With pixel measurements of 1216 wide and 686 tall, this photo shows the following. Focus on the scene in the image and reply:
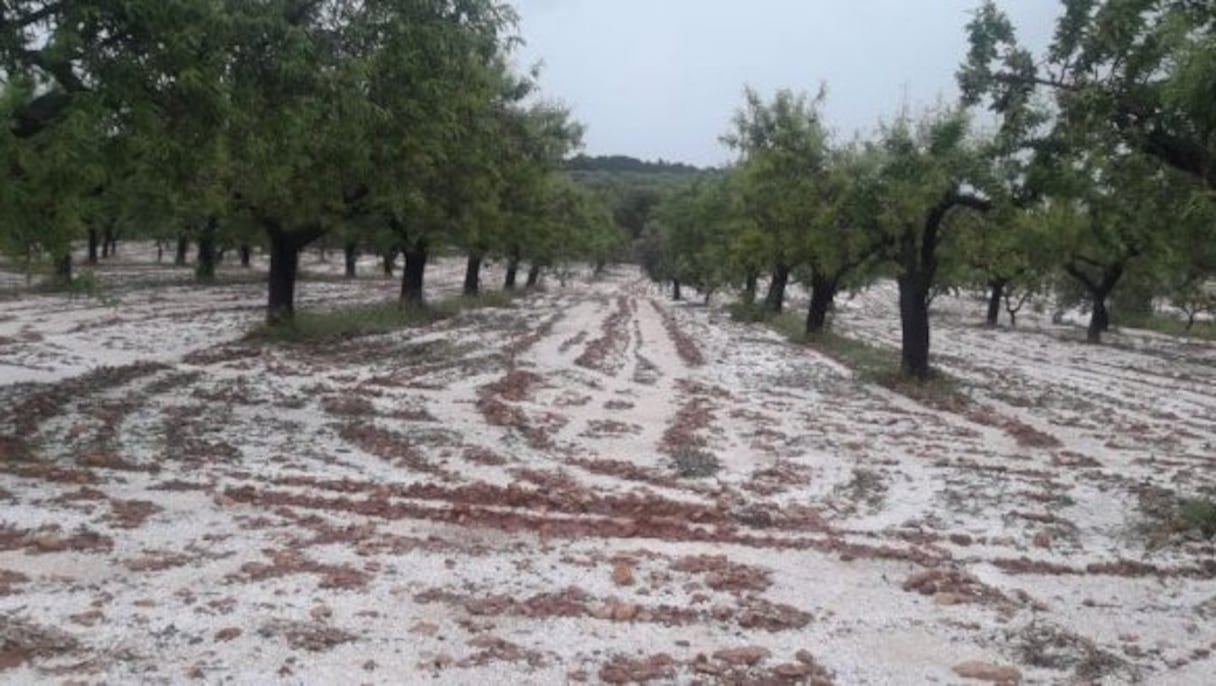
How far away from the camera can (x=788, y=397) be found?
1991cm

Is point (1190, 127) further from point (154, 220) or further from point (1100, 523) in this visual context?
point (154, 220)

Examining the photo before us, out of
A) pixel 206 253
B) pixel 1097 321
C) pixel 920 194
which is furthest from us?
pixel 206 253

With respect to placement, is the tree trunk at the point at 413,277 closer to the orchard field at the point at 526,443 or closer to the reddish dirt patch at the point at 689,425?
the orchard field at the point at 526,443

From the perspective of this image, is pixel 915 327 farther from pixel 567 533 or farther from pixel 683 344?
pixel 567 533

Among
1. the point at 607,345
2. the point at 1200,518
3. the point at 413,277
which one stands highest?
the point at 413,277

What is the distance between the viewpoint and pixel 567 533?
904 centimetres

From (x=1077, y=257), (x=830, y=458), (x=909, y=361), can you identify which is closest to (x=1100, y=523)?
(x=830, y=458)

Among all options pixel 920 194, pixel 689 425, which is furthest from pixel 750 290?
pixel 689 425

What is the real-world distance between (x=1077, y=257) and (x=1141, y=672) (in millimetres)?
45171

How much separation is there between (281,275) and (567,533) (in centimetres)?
1937

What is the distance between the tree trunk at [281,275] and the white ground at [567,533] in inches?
245

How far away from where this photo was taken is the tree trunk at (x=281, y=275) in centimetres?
2620

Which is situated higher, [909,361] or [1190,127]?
[1190,127]

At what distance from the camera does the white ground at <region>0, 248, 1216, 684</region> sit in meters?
6.41
